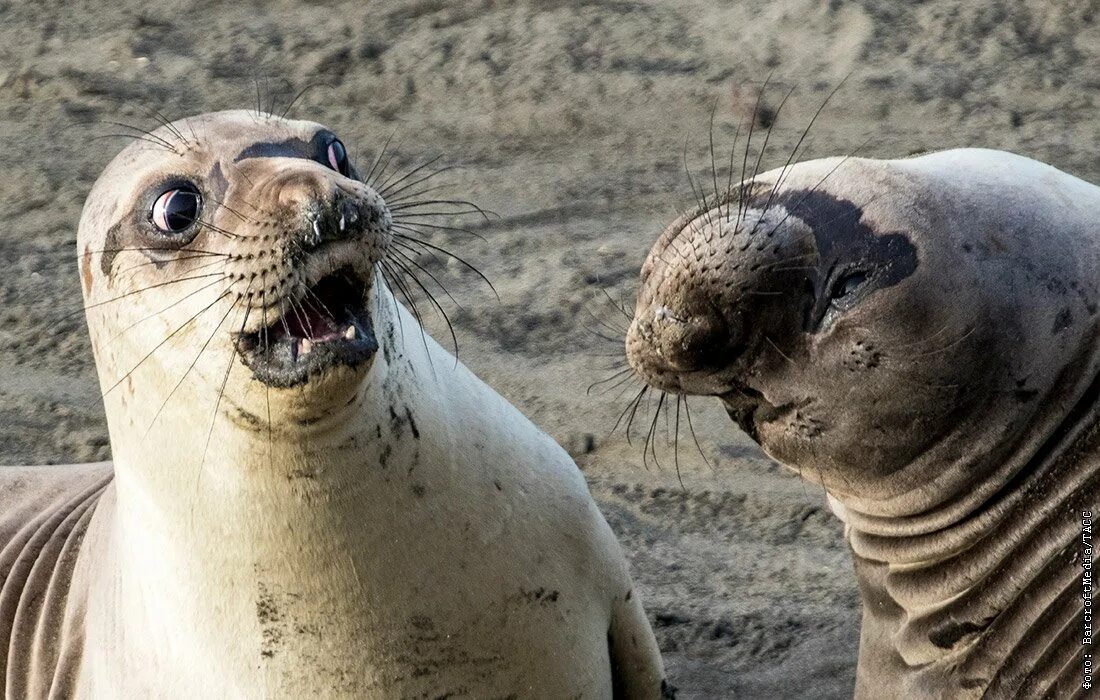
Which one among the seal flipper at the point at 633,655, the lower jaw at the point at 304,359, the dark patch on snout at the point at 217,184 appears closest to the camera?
the lower jaw at the point at 304,359

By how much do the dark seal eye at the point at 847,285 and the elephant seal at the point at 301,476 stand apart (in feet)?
2.97

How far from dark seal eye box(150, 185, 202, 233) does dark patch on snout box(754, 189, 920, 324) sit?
1249mm

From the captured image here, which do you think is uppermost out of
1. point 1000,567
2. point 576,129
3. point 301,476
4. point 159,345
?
point 159,345

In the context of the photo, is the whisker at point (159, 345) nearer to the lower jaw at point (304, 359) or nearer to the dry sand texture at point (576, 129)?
the lower jaw at point (304, 359)

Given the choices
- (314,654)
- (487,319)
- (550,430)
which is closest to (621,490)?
(550,430)

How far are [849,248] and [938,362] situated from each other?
30 centimetres

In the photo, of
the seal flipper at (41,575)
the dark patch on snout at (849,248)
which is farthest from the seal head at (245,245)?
the seal flipper at (41,575)

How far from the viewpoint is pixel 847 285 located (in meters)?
3.81

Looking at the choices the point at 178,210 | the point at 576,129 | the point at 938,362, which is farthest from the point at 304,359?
the point at 576,129

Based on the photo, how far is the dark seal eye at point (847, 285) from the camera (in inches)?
149

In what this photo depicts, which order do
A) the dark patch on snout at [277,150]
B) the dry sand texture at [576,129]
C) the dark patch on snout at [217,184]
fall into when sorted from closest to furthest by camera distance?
1. the dark patch on snout at [217,184]
2. the dark patch on snout at [277,150]
3. the dry sand texture at [576,129]

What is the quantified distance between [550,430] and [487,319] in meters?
0.81

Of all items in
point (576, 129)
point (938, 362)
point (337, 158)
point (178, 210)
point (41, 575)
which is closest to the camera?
point (938, 362)

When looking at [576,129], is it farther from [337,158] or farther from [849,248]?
[849,248]
